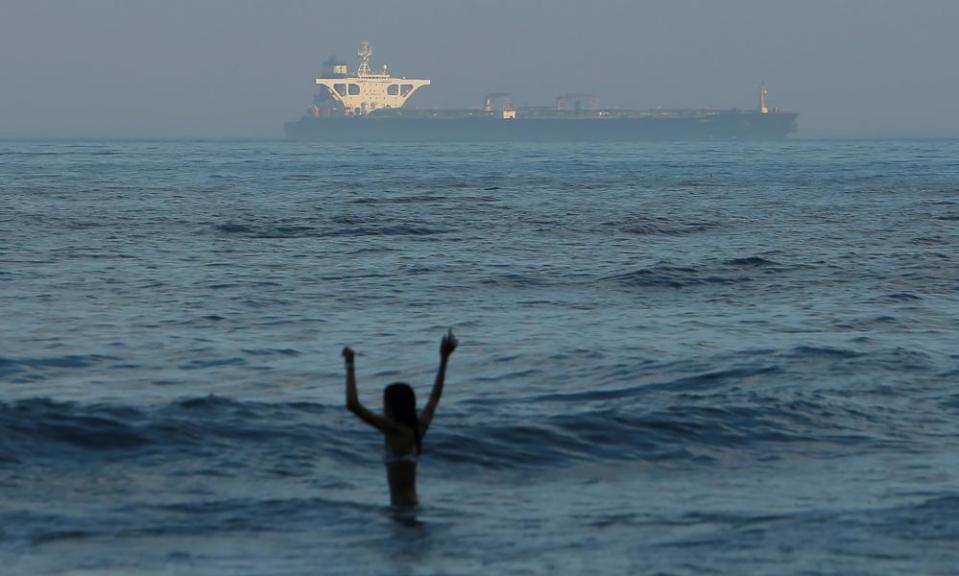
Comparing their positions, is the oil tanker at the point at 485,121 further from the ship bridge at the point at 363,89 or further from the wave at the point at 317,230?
the wave at the point at 317,230

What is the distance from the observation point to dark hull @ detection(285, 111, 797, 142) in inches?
5846

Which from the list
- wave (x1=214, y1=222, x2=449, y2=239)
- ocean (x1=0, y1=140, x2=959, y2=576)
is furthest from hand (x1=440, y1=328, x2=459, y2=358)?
wave (x1=214, y1=222, x2=449, y2=239)

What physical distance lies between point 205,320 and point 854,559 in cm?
1095

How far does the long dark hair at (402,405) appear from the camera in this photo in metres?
7.59

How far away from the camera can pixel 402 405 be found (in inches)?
300

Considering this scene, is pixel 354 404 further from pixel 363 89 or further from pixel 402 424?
pixel 363 89

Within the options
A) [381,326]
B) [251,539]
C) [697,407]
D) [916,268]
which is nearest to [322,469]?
[251,539]

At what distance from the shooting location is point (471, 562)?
7.34 metres

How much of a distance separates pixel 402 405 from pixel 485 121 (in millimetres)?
149235

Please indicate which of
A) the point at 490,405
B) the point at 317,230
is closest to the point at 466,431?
the point at 490,405

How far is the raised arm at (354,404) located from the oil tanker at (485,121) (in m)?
143

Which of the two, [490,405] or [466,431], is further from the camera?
[490,405]

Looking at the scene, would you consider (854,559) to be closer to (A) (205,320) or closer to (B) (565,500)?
(B) (565,500)

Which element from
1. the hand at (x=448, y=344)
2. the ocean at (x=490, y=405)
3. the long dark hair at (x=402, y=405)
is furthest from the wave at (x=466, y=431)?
the hand at (x=448, y=344)
